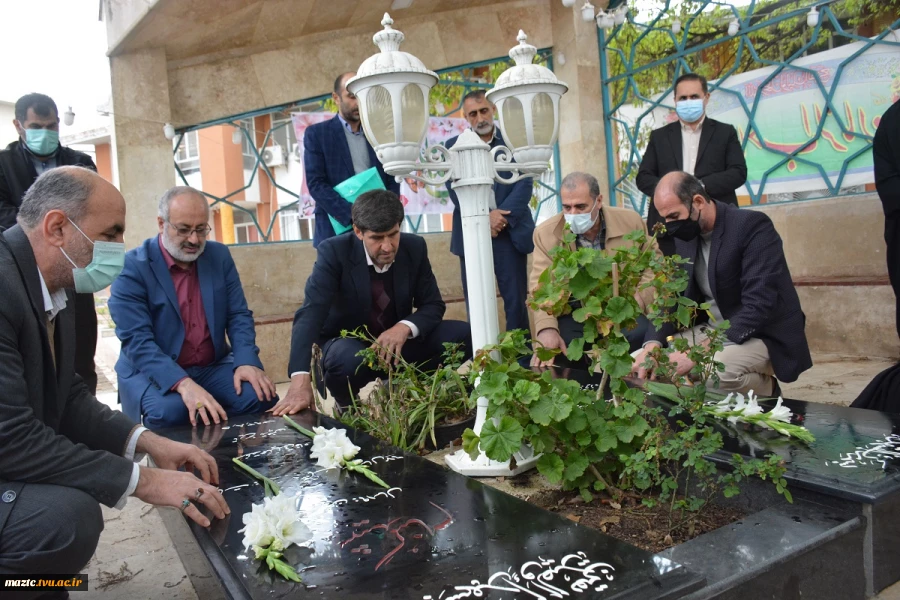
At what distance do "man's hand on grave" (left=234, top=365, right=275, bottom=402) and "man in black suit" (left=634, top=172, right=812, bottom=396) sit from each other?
5.81 feet

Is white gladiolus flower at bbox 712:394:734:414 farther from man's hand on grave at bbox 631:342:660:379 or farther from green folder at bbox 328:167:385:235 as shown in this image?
green folder at bbox 328:167:385:235

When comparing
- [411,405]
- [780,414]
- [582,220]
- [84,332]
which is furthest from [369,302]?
[780,414]

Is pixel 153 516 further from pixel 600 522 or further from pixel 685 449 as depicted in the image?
pixel 685 449

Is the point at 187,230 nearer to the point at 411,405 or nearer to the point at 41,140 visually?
the point at 41,140

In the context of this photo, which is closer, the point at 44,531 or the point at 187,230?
the point at 44,531

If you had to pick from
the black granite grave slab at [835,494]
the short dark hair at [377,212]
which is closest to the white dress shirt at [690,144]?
the short dark hair at [377,212]

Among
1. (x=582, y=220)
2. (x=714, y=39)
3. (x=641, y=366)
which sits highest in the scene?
(x=714, y=39)

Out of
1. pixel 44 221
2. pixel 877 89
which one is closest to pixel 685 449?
pixel 44 221

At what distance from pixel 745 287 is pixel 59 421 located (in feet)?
9.30

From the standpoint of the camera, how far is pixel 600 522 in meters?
2.13

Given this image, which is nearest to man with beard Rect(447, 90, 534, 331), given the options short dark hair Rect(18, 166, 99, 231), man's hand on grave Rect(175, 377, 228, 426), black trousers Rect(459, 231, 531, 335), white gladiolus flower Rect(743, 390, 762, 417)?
black trousers Rect(459, 231, 531, 335)

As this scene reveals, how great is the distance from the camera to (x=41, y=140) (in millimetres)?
3865

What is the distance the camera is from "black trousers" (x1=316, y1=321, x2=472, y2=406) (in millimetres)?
3891

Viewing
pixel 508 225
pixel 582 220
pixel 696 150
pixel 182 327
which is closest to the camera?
A: pixel 182 327
